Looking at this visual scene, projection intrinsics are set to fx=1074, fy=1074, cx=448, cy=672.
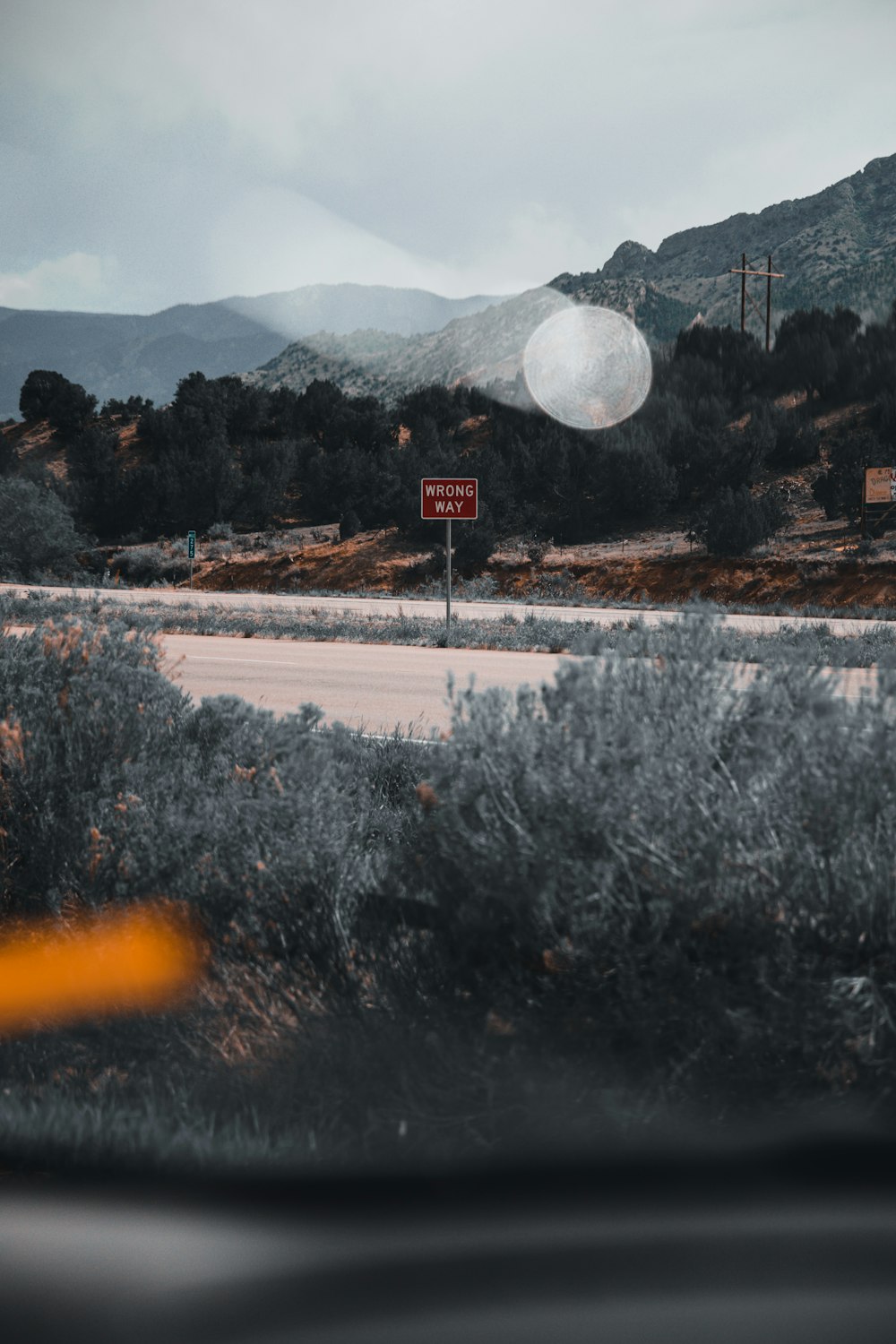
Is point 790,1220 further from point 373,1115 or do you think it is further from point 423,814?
point 423,814

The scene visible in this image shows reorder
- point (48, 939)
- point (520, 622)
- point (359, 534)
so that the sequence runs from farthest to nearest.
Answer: point (359, 534)
point (520, 622)
point (48, 939)

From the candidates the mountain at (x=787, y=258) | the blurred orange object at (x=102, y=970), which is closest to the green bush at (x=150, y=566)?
the blurred orange object at (x=102, y=970)

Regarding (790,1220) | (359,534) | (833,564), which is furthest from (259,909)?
(359,534)

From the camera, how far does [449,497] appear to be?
18000 mm

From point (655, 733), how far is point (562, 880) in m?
0.47

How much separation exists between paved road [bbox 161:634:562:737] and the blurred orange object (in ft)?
15.6

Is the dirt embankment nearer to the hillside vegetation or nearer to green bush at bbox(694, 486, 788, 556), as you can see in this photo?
green bush at bbox(694, 486, 788, 556)

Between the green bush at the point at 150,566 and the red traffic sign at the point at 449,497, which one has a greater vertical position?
the red traffic sign at the point at 449,497

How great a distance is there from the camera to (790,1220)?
2.38 meters

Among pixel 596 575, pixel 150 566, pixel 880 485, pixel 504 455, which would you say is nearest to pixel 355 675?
pixel 596 575

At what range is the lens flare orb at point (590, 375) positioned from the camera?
45.5 m

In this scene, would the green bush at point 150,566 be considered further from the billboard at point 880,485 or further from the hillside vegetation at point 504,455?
the billboard at point 880,485

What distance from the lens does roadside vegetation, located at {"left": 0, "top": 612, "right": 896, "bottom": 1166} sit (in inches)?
96.8

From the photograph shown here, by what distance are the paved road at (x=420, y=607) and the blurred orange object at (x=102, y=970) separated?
15.8 m
